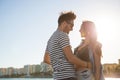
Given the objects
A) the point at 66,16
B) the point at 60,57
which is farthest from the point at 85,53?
the point at 66,16

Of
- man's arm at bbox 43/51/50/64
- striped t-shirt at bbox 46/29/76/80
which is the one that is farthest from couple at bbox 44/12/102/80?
man's arm at bbox 43/51/50/64

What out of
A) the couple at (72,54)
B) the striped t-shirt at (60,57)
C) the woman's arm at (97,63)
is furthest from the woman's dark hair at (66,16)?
the woman's arm at (97,63)

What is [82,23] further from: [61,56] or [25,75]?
[25,75]

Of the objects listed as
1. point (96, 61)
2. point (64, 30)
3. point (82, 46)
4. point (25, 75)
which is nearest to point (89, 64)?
point (96, 61)

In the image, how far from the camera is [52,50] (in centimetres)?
425

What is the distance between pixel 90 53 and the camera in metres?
4.07

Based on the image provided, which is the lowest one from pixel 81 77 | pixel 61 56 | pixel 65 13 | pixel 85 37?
pixel 81 77

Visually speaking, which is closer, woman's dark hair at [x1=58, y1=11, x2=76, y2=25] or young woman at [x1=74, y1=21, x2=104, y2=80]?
young woman at [x1=74, y1=21, x2=104, y2=80]

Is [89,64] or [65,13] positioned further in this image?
[65,13]

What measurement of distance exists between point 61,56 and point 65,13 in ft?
2.26

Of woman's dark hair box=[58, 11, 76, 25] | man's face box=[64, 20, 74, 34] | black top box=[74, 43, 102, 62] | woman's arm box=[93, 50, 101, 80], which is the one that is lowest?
woman's arm box=[93, 50, 101, 80]

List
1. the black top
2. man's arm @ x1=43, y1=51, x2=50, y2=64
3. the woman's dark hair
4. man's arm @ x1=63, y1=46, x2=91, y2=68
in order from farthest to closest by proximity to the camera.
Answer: man's arm @ x1=43, y1=51, x2=50, y2=64
the woman's dark hair
the black top
man's arm @ x1=63, y1=46, x2=91, y2=68

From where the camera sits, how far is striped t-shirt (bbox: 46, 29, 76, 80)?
13.1 ft

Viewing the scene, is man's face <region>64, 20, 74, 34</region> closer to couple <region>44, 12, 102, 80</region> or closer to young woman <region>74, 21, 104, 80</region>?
couple <region>44, 12, 102, 80</region>
